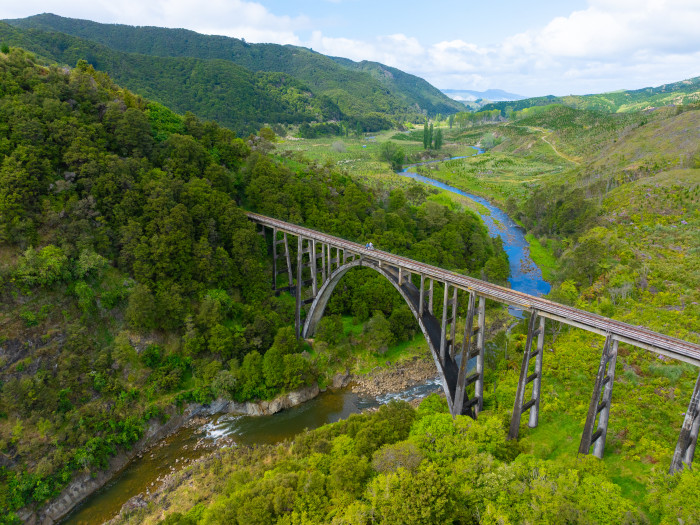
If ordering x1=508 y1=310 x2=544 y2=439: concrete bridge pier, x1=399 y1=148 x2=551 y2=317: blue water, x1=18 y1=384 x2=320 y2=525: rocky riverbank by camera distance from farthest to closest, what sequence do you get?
1. x1=399 y1=148 x2=551 y2=317: blue water
2. x1=18 y1=384 x2=320 y2=525: rocky riverbank
3. x1=508 y1=310 x2=544 y2=439: concrete bridge pier

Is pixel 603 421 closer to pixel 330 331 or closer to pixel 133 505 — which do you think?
pixel 330 331

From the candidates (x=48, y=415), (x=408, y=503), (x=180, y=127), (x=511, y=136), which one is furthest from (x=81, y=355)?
(x=511, y=136)

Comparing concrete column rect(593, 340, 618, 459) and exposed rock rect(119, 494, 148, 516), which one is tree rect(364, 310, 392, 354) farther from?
exposed rock rect(119, 494, 148, 516)

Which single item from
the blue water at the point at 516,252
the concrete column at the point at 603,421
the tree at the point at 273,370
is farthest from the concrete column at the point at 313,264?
the concrete column at the point at 603,421

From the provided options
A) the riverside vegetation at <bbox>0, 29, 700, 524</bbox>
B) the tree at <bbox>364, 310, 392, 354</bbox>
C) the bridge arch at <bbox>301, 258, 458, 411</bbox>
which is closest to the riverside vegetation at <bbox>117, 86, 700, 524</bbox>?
the riverside vegetation at <bbox>0, 29, 700, 524</bbox>

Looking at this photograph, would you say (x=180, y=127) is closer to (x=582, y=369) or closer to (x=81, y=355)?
(x=81, y=355)

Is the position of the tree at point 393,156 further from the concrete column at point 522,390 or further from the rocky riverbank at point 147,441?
the concrete column at point 522,390

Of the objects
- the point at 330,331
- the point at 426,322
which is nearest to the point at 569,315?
the point at 426,322
